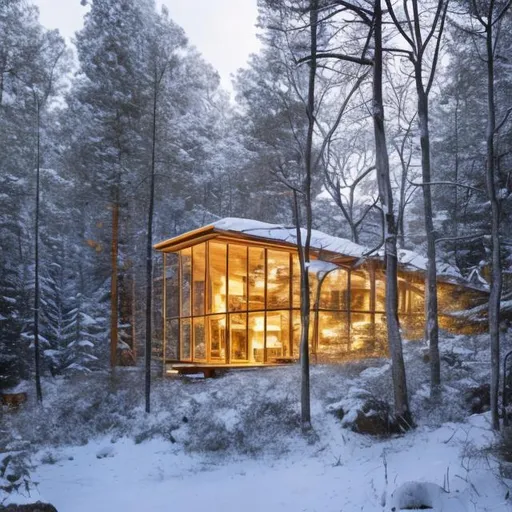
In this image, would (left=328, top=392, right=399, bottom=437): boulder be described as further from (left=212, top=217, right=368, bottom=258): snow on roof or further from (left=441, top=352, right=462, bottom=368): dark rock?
(left=212, top=217, right=368, bottom=258): snow on roof

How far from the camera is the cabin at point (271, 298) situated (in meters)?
16.1

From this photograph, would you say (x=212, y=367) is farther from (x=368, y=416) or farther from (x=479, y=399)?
(x=479, y=399)

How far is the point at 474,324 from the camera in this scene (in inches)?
651

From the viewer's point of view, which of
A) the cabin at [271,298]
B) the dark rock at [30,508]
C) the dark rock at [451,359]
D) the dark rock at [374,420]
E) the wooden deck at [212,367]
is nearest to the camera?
the dark rock at [30,508]

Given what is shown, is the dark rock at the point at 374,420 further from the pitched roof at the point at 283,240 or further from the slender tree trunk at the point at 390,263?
the pitched roof at the point at 283,240

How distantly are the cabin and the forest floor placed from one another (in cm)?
144

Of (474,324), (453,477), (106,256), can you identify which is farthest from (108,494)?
(106,256)

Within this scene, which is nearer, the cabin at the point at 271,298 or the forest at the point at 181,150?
the forest at the point at 181,150

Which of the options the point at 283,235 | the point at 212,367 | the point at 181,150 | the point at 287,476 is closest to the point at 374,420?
the point at 287,476

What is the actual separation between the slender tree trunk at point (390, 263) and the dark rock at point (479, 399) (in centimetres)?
152

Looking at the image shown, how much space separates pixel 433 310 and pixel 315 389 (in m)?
3.47

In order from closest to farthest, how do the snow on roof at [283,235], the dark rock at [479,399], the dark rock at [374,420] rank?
1. the dark rock at [374,420]
2. the dark rock at [479,399]
3. the snow on roof at [283,235]

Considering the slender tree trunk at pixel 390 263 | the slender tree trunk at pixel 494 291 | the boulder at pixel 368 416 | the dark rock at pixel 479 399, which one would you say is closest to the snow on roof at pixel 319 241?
the slender tree trunk at pixel 390 263

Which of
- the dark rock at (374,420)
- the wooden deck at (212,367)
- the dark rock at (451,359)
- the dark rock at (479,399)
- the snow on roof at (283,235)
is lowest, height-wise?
the dark rock at (374,420)
